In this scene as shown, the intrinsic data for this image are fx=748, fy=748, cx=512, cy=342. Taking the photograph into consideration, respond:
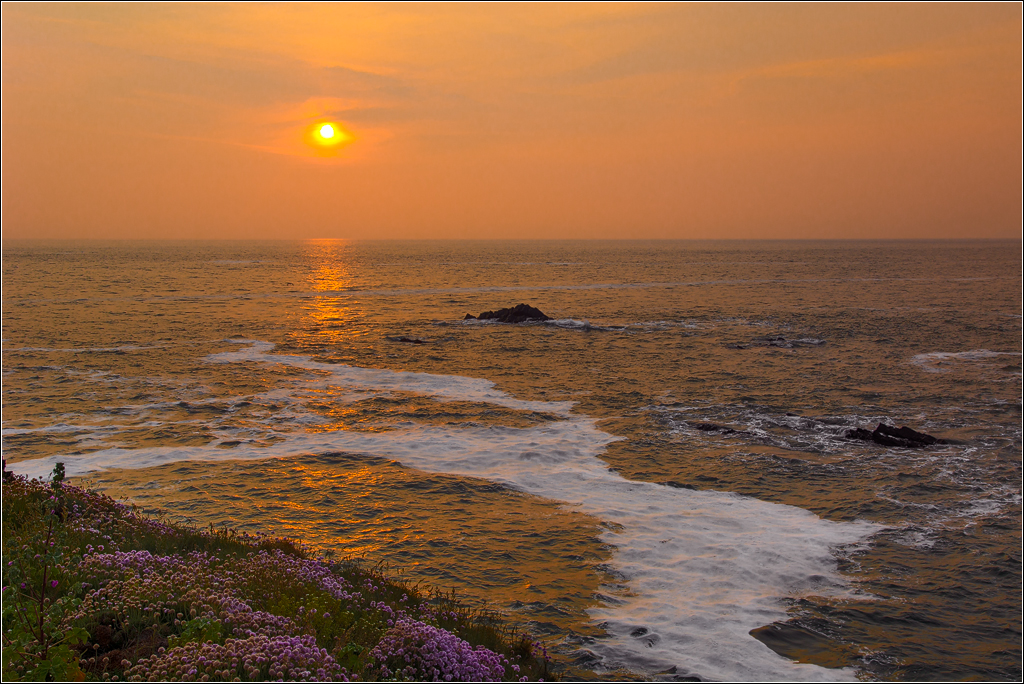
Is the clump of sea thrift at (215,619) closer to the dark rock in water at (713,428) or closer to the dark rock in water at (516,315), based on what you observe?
the dark rock in water at (713,428)

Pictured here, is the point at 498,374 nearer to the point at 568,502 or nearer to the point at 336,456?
the point at 336,456

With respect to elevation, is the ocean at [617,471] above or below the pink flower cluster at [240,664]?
below

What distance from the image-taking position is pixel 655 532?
1678 cm

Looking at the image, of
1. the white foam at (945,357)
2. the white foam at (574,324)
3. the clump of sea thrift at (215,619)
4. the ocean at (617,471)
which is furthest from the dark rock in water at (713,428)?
the white foam at (574,324)

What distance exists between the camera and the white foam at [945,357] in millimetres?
41594

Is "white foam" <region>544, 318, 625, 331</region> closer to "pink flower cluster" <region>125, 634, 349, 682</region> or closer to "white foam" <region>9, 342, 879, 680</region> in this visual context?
"white foam" <region>9, 342, 879, 680</region>

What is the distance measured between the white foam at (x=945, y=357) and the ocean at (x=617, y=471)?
348mm

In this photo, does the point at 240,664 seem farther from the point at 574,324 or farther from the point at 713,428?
the point at 574,324

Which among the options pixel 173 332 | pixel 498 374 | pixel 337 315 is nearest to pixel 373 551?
pixel 498 374

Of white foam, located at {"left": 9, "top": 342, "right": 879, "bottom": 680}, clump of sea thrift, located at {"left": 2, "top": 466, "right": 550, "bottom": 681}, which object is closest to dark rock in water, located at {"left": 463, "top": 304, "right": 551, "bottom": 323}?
white foam, located at {"left": 9, "top": 342, "right": 879, "bottom": 680}

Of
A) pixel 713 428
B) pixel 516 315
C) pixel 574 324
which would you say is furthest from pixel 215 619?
pixel 516 315

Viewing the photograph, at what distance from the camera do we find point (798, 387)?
34906 millimetres

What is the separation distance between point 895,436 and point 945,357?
2500cm

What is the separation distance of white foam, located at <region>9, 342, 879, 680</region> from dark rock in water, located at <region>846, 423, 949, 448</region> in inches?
326
